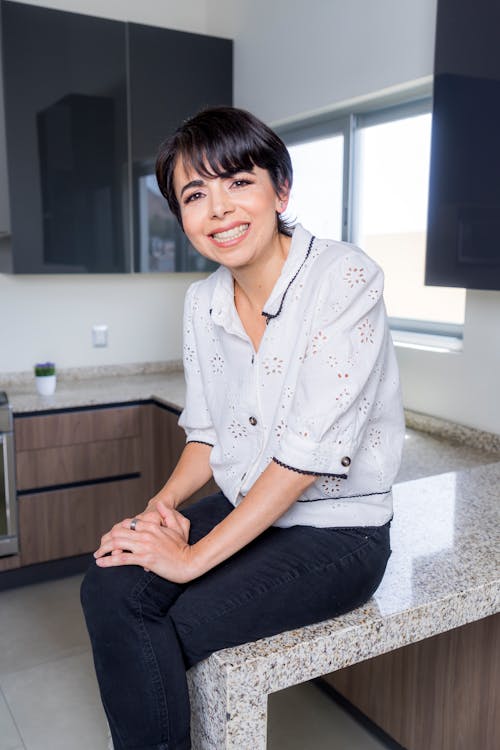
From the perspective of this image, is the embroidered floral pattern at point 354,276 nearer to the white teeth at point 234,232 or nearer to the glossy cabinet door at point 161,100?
the white teeth at point 234,232

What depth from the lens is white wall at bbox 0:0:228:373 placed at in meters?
3.33

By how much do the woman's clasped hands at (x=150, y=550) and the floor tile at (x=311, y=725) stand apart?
1.09 metres

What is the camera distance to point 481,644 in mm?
1718

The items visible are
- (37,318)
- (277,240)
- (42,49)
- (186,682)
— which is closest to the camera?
(186,682)

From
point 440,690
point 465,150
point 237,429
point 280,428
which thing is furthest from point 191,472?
point 465,150

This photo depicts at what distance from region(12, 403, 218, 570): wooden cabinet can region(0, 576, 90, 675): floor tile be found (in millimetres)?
138

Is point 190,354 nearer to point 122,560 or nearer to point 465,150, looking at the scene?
point 122,560

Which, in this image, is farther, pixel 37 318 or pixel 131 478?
pixel 37 318

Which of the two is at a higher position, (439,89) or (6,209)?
(439,89)

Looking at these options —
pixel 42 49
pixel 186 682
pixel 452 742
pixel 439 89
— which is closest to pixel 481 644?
pixel 452 742

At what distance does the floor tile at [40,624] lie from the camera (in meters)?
2.52

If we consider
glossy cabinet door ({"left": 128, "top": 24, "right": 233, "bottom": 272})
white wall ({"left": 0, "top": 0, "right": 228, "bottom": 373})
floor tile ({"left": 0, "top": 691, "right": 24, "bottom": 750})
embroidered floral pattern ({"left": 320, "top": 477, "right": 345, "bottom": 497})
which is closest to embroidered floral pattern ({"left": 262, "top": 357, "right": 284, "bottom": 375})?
embroidered floral pattern ({"left": 320, "top": 477, "right": 345, "bottom": 497})

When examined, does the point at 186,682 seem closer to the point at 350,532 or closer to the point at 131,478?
the point at 350,532

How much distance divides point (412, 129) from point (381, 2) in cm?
43
